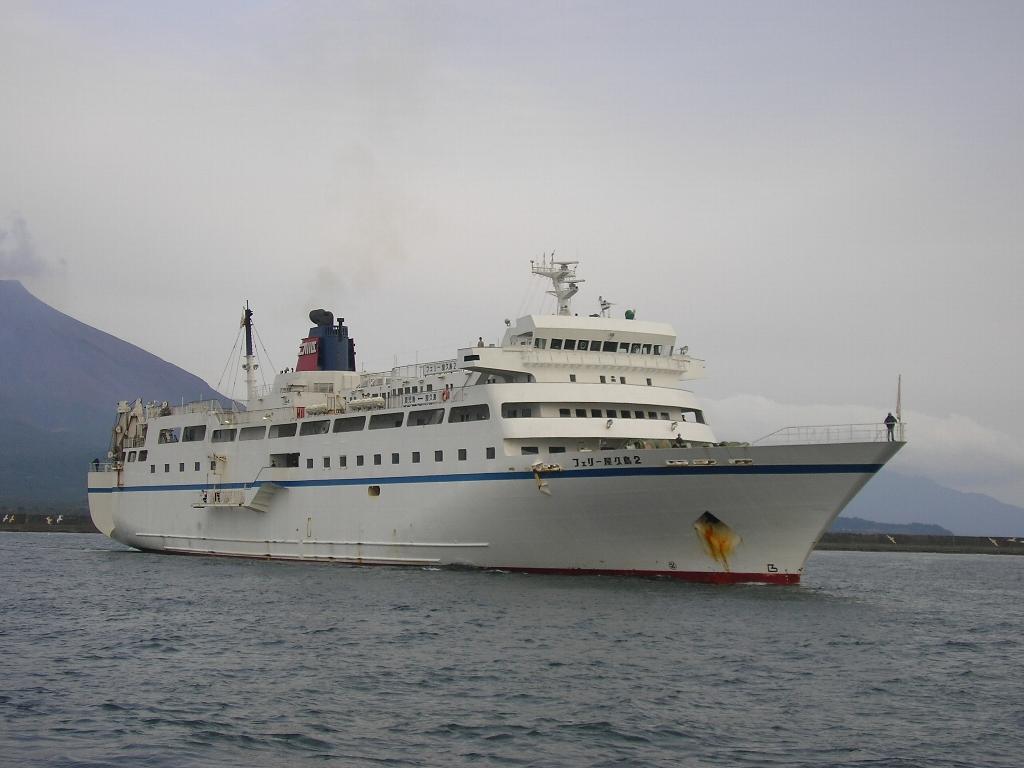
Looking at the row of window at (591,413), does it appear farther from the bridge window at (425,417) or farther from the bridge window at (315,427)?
the bridge window at (315,427)

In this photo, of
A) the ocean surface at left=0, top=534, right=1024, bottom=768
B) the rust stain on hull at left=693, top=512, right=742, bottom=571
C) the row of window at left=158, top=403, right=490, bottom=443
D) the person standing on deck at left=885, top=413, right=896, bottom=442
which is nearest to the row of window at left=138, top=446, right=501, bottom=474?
the row of window at left=158, top=403, right=490, bottom=443

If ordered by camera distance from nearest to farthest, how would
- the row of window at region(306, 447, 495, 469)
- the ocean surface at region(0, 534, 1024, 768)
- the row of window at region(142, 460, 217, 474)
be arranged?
the ocean surface at region(0, 534, 1024, 768)
the row of window at region(306, 447, 495, 469)
the row of window at region(142, 460, 217, 474)

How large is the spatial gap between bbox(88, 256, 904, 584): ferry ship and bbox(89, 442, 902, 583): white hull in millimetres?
45

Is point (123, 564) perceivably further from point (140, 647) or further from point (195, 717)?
point (195, 717)

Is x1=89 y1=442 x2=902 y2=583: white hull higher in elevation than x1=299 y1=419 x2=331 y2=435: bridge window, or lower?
lower

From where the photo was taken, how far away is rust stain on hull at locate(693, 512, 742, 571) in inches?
1083

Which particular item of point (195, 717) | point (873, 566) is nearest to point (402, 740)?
point (195, 717)

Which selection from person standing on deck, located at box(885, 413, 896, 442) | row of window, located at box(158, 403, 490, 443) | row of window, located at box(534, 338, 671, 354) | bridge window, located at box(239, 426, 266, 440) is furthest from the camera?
bridge window, located at box(239, 426, 266, 440)

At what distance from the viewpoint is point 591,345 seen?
3294cm

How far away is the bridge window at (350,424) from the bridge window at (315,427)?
311 mm

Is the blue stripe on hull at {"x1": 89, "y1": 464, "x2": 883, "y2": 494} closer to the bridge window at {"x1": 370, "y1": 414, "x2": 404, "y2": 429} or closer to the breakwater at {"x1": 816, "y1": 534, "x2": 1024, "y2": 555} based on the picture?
the bridge window at {"x1": 370, "y1": 414, "x2": 404, "y2": 429}

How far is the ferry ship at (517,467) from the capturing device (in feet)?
89.2

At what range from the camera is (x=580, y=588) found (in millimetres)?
26891

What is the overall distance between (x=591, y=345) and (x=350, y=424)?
8.60m
